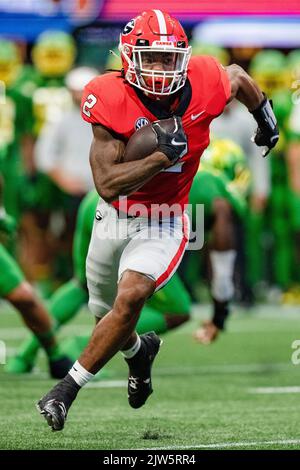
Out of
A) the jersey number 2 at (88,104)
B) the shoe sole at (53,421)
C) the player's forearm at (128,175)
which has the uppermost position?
the jersey number 2 at (88,104)

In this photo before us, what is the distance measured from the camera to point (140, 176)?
4.94m

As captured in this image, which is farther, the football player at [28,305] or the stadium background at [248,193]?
the stadium background at [248,193]

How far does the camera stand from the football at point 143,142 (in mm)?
4988

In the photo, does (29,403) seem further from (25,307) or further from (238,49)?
(238,49)

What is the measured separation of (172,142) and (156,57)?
0.43 meters

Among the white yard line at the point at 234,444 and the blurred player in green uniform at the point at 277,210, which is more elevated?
the white yard line at the point at 234,444

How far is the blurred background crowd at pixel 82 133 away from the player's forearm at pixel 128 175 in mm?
5266

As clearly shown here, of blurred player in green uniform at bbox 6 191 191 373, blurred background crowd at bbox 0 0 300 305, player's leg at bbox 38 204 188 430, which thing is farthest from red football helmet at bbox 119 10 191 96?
blurred background crowd at bbox 0 0 300 305

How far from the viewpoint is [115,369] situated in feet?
24.8

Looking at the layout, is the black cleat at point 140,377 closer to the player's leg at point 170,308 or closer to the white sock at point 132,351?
the white sock at point 132,351

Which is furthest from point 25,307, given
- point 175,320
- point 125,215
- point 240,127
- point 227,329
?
point 240,127

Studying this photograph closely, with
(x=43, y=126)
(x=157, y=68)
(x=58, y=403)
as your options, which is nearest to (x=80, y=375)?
(x=58, y=403)

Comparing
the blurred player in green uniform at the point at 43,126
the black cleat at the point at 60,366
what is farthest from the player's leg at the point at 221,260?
the blurred player in green uniform at the point at 43,126

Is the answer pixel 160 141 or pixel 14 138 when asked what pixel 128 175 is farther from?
pixel 14 138
